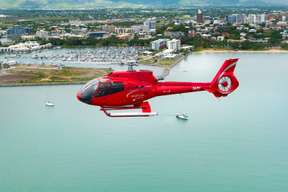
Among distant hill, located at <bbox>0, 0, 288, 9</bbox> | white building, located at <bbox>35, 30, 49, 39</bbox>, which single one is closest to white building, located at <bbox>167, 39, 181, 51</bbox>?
white building, located at <bbox>35, 30, 49, 39</bbox>

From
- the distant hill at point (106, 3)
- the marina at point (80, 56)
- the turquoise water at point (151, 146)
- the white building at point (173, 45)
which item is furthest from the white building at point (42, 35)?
the distant hill at point (106, 3)

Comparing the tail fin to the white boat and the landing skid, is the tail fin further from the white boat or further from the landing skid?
the white boat

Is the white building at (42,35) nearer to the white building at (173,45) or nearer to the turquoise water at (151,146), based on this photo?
the white building at (173,45)

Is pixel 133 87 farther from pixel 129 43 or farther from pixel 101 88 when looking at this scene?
pixel 129 43

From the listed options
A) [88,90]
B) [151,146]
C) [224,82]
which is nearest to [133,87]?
[88,90]

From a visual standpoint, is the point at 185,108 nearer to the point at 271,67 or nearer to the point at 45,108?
the point at 45,108

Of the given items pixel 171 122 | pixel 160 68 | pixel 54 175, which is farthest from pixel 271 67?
pixel 54 175

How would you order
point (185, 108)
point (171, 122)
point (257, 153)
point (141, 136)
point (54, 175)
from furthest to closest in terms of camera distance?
point (185, 108)
point (171, 122)
point (141, 136)
point (257, 153)
point (54, 175)
